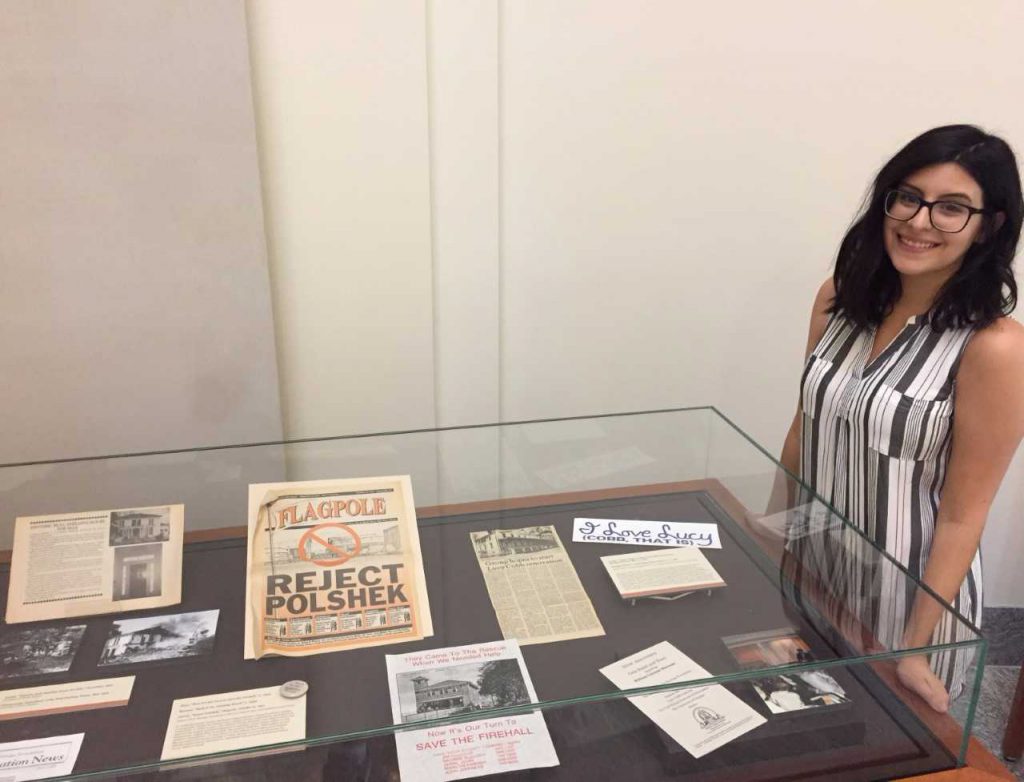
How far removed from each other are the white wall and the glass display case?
2.00ft

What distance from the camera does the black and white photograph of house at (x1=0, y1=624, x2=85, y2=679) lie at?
958 mm

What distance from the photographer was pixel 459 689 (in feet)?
2.77

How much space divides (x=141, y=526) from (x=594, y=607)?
0.65 metres

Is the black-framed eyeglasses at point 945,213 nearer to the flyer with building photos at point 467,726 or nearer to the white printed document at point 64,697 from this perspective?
the flyer with building photos at point 467,726

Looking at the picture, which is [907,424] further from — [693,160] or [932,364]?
[693,160]

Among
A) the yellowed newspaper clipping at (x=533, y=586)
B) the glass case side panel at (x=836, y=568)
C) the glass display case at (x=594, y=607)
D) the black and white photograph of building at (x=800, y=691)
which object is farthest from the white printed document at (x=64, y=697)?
the glass case side panel at (x=836, y=568)

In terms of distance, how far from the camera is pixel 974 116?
201 centimetres

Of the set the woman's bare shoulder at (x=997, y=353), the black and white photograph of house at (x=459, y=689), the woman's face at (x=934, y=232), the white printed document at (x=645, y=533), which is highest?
the woman's face at (x=934, y=232)

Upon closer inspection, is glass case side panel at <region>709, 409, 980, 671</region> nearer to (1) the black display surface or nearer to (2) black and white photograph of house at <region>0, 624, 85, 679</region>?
(1) the black display surface

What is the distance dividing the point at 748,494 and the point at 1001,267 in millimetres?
520

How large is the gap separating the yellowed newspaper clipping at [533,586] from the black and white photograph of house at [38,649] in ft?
1.70

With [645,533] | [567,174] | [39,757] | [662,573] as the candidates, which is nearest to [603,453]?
[645,533]

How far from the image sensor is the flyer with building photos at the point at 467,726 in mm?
800

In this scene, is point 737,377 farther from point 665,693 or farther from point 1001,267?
point 665,693
